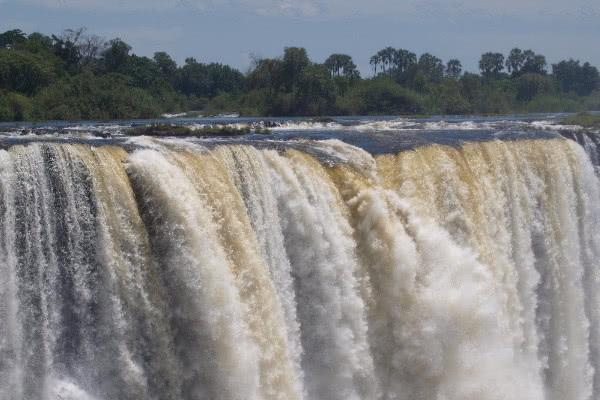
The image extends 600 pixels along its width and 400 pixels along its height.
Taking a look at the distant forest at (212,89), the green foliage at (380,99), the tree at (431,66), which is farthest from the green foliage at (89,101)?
the tree at (431,66)

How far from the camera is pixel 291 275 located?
46.0 feet

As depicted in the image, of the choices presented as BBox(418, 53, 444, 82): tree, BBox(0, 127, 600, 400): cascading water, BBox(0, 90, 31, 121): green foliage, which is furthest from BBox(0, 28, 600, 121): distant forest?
BBox(0, 127, 600, 400): cascading water

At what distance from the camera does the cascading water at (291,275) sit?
11.2 metres

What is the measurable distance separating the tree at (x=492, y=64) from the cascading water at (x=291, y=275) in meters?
83.7

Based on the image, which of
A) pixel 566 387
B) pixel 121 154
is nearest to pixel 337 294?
pixel 121 154

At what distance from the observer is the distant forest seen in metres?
39.8

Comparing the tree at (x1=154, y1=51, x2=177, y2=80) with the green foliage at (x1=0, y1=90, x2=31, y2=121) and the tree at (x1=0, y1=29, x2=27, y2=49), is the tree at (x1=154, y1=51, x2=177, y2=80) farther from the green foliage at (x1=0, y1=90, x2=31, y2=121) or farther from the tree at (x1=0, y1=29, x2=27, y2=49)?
the green foliage at (x1=0, y1=90, x2=31, y2=121)

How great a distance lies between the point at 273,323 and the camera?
12.9 m

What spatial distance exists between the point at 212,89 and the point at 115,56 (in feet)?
75.2

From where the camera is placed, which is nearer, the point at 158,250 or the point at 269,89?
the point at 158,250

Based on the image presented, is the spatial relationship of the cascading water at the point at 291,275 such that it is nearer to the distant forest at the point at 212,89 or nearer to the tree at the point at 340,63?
the distant forest at the point at 212,89

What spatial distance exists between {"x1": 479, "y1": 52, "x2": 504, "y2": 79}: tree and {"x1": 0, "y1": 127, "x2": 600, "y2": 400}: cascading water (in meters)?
83.7

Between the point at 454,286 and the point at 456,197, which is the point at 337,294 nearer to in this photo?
the point at 454,286

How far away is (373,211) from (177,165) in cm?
344
